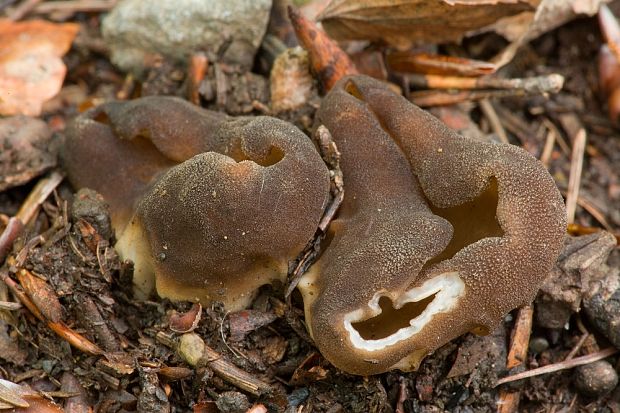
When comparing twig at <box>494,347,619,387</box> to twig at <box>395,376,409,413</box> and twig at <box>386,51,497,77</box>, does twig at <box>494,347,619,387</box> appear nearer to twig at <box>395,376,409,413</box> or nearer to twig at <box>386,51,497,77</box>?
twig at <box>395,376,409,413</box>

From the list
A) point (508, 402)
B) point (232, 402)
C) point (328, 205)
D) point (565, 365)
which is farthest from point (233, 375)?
point (565, 365)

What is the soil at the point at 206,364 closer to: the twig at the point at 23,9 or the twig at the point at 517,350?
the twig at the point at 517,350

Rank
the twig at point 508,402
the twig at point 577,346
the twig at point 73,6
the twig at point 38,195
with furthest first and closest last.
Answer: the twig at point 73,6
the twig at point 38,195
the twig at point 577,346
the twig at point 508,402

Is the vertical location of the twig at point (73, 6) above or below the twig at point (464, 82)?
below

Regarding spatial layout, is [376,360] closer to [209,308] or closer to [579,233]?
[209,308]

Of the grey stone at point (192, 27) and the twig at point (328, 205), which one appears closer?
the twig at point (328, 205)

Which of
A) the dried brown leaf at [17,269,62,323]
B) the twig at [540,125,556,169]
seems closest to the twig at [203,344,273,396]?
the dried brown leaf at [17,269,62,323]

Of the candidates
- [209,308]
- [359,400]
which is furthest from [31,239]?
[359,400]

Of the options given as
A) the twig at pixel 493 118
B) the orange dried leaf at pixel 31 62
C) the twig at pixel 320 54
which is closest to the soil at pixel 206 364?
the orange dried leaf at pixel 31 62
